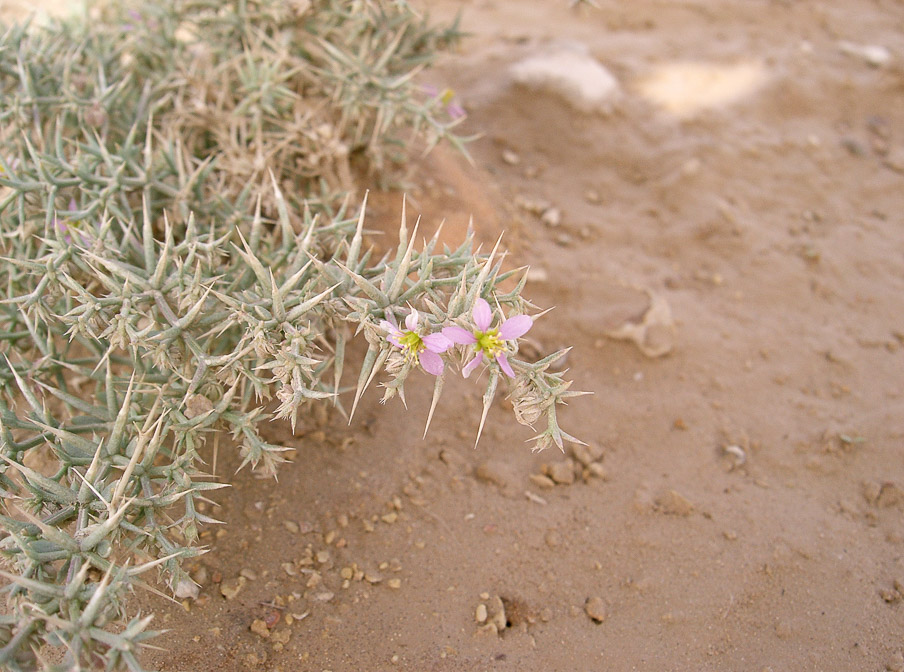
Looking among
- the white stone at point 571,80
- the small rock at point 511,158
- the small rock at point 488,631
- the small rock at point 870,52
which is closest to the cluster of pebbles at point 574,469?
the small rock at point 488,631

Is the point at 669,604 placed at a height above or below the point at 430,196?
below

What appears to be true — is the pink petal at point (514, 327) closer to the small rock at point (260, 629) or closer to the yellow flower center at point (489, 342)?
the yellow flower center at point (489, 342)

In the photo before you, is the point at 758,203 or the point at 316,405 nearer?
the point at 316,405

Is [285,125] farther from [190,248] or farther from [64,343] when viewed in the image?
[64,343]

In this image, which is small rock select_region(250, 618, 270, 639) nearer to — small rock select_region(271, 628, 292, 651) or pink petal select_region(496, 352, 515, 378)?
small rock select_region(271, 628, 292, 651)

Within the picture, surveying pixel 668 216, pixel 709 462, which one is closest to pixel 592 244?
pixel 668 216

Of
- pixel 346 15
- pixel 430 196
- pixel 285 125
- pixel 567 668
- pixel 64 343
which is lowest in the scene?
pixel 567 668

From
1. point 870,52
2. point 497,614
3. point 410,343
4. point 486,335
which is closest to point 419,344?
point 410,343
